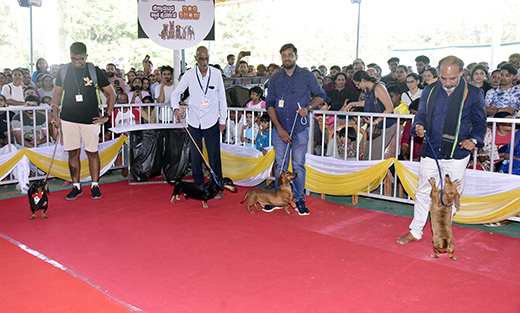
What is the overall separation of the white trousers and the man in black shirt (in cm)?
434

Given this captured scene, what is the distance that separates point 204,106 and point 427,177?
330 cm

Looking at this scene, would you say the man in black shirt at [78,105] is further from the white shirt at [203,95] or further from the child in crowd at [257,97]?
the child in crowd at [257,97]

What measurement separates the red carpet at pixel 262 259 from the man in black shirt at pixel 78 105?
82 centimetres

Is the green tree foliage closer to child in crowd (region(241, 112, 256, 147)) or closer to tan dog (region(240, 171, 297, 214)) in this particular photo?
child in crowd (region(241, 112, 256, 147))

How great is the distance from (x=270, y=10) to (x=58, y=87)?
110 feet

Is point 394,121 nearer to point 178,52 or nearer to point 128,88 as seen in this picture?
point 178,52

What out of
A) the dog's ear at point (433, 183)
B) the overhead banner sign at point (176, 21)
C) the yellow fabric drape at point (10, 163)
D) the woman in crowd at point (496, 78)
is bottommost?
the yellow fabric drape at point (10, 163)

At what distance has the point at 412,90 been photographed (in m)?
7.42

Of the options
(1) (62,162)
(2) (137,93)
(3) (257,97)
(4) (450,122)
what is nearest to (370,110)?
(4) (450,122)

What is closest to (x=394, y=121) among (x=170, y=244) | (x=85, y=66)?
(x=170, y=244)

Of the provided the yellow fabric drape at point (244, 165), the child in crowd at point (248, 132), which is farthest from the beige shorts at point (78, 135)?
the child in crowd at point (248, 132)

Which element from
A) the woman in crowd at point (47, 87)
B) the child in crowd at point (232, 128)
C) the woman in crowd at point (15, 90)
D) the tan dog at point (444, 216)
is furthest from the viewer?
the woman in crowd at point (15, 90)

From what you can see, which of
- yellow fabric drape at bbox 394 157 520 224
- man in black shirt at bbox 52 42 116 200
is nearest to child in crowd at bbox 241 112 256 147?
man in black shirt at bbox 52 42 116 200

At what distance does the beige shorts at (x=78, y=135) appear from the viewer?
6.17 metres
